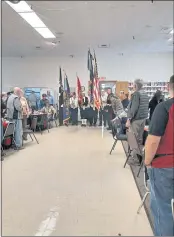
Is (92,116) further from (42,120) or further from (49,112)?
(42,120)

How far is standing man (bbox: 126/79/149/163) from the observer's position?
4602mm

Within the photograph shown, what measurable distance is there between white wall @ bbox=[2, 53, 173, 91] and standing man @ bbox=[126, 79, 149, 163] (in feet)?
27.4

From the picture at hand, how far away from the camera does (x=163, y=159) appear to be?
72.2 inches

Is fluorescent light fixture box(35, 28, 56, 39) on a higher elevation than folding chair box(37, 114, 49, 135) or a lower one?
higher

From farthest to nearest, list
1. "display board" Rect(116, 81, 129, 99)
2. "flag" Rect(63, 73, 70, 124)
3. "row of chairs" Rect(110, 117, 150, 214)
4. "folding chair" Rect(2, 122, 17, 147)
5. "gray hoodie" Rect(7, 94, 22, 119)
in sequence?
1. "display board" Rect(116, 81, 129, 99)
2. "flag" Rect(63, 73, 70, 124)
3. "gray hoodie" Rect(7, 94, 22, 119)
4. "folding chair" Rect(2, 122, 17, 147)
5. "row of chairs" Rect(110, 117, 150, 214)

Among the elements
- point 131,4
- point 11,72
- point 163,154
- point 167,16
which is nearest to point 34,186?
point 163,154

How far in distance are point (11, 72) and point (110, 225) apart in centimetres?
1241

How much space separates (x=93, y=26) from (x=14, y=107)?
363 cm

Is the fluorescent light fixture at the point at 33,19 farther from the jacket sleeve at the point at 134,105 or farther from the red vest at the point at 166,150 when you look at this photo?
→ the red vest at the point at 166,150

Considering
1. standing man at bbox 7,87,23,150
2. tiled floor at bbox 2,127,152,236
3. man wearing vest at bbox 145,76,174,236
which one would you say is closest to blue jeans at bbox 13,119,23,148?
standing man at bbox 7,87,23,150

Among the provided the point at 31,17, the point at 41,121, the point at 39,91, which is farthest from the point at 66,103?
the point at 31,17

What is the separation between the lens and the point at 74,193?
340 cm

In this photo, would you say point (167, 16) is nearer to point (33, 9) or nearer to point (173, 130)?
point (33, 9)

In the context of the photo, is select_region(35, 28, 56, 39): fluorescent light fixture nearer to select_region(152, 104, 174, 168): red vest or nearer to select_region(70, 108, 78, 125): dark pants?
select_region(70, 108, 78, 125): dark pants
